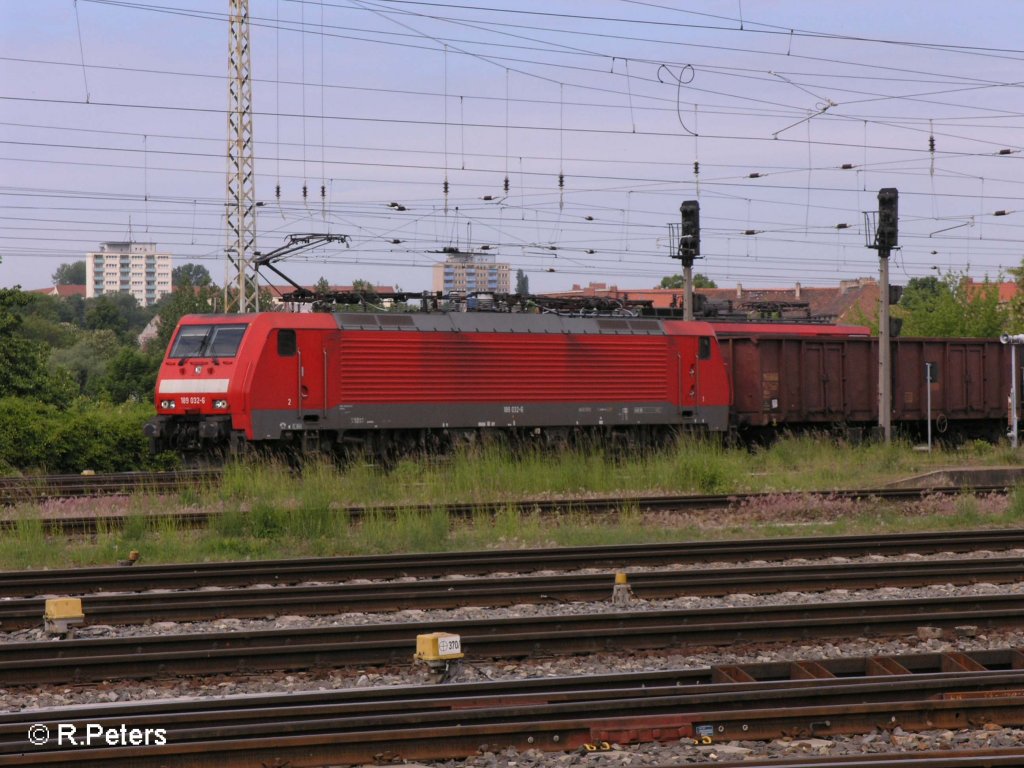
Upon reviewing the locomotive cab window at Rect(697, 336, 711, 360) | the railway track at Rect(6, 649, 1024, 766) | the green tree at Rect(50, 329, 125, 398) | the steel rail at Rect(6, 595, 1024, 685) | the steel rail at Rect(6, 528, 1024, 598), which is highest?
the locomotive cab window at Rect(697, 336, 711, 360)

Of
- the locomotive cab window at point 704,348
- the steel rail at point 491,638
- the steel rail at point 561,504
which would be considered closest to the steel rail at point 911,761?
the steel rail at point 491,638

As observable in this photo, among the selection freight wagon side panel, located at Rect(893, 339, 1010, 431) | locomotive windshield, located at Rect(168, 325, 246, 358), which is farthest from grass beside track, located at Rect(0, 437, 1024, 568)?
freight wagon side panel, located at Rect(893, 339, 1010, 431)

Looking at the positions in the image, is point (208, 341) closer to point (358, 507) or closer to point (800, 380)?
point (358, 507)

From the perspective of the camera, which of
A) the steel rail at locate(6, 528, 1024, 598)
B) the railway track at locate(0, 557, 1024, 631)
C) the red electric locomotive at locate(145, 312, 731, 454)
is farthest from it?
the red electric locomotive at locate(145, 312, 731, 454)

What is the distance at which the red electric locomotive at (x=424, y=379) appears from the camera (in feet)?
66.5

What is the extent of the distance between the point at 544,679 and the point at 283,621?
351 cm

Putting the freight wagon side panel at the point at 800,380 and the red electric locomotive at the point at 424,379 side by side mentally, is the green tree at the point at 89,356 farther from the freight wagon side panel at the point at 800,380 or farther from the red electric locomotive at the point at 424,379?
the red electric locomotive at the point at 424,379

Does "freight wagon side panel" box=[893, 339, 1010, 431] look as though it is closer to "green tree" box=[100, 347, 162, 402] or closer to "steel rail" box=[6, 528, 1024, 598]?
"steel rail" box=[6, 528, 1024, 598]

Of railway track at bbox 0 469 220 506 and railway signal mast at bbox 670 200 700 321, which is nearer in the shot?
railway track at bbox 0 469 220 506

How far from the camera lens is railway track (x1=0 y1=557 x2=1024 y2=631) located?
1061 centimetres

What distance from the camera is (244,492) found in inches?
688

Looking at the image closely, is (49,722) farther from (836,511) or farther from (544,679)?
(836,511)

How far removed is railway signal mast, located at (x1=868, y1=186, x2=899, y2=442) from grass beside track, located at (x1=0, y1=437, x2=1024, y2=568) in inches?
101

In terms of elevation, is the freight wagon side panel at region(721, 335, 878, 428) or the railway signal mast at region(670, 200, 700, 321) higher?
the railway signal mast at region(670, 200, 700, 321)
